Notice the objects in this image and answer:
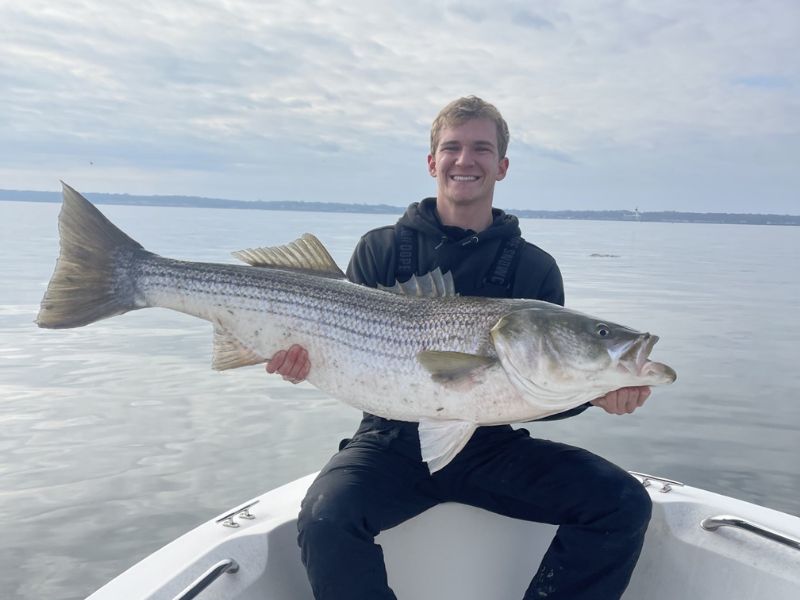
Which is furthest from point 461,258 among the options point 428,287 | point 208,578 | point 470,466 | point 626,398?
point 208,578

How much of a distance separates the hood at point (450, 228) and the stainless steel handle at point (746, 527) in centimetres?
221

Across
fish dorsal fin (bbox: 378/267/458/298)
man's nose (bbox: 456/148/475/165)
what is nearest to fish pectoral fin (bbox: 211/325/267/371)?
fish dorsal fin (bbox: 378/267/458/298)

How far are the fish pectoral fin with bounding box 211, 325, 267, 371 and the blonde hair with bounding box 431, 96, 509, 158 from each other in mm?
2032

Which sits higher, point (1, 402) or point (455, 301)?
point (455, 301)

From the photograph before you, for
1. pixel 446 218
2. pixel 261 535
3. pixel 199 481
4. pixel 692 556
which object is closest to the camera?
pixel 261 535

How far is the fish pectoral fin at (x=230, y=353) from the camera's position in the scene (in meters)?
4.18

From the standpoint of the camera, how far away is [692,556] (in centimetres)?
406

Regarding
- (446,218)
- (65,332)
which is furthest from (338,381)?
(65,332)

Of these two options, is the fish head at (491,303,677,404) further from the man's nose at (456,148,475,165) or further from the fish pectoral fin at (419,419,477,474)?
the man's nose at (456,148,475,165)

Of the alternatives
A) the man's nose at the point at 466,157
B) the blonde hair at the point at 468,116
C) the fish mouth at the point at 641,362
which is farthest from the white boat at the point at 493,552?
the blonde hair at the point at 468,116

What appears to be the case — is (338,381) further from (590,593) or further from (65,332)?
(65,332)

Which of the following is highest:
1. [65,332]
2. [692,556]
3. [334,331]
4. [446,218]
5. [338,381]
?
[446,218]

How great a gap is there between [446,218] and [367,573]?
2.56m

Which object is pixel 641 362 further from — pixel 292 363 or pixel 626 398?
pixel 292 363
